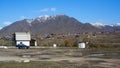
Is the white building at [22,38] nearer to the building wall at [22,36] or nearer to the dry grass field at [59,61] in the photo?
the building wall at [22,36]

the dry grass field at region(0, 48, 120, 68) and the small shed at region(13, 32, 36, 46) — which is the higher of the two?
the small shed at region(13, 32, 36, 46)

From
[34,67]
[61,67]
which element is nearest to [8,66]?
[34,67]

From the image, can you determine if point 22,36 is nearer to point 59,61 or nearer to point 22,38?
point 22,38

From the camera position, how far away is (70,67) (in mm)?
25578

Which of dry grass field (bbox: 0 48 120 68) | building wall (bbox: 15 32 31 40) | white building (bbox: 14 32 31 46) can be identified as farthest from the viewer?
building wall (bbox: 15 32 31 40)

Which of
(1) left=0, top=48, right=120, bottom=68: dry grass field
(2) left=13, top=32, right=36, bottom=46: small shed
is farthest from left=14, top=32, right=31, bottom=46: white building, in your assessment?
(1) left=0, top=48, right=120, bottom=68: dry grass field

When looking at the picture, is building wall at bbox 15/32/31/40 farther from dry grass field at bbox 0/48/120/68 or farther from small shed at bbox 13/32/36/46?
dry grass field at bbox 0/48/120/68

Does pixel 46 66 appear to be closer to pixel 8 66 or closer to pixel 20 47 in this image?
Result: pixel 8 66

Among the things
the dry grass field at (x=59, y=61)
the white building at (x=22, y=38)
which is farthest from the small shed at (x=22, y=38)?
the dry grass field at (x=59, y=61)

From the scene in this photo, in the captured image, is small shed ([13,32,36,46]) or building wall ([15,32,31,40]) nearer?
small shed ([13,32,36,46])

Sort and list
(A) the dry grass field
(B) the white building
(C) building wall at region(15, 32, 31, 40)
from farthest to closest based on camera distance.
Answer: (C) building wall at region(15, 32, 31, 40) < (B) the white building < (A) the dry grass field

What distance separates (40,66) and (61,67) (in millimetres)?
2283

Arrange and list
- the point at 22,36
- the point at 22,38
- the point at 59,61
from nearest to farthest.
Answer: the point at 59,61 → the point at 22,38 → the point at 22,36

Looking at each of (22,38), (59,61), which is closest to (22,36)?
(22,38)
